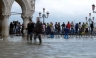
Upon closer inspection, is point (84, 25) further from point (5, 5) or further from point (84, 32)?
point (5, 5)

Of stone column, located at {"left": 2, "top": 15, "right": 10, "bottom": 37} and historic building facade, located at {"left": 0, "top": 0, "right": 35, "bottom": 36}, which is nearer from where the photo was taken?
stone column, located at {"left": 2, "top": 15, "right": 10, "bottom": 37}

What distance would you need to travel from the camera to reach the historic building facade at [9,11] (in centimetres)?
3940

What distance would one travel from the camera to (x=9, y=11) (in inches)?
1566

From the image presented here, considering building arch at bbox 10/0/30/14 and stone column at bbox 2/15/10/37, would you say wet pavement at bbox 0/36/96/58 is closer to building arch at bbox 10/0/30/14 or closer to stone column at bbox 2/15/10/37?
stone column at bbox 2/15/10/37

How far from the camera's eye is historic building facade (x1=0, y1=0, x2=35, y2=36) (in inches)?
1551

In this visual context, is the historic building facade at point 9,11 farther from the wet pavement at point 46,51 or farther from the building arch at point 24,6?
the wet pavement at point 46,51

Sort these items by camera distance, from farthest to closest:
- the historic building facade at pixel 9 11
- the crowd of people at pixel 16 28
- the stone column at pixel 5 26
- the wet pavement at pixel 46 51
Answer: the crowd of people at pixel 16 28
the historic building facade at pixel 9 11
the stone column at pixel 5 26
the wet pavement at pixel 46 51

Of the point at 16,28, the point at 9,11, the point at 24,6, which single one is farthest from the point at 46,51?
the point at 16,28

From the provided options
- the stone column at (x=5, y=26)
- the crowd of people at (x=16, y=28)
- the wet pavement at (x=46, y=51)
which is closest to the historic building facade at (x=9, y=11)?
the stone column at (x=5, y=26)

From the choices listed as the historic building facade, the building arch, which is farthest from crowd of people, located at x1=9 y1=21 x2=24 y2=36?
the building arch

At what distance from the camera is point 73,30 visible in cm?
4797

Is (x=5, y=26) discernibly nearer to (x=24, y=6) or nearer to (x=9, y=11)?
(x=9, y=11)

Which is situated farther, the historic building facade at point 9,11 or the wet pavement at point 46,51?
the historic building facade at point 9,11

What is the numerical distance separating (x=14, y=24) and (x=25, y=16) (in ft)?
20.7
